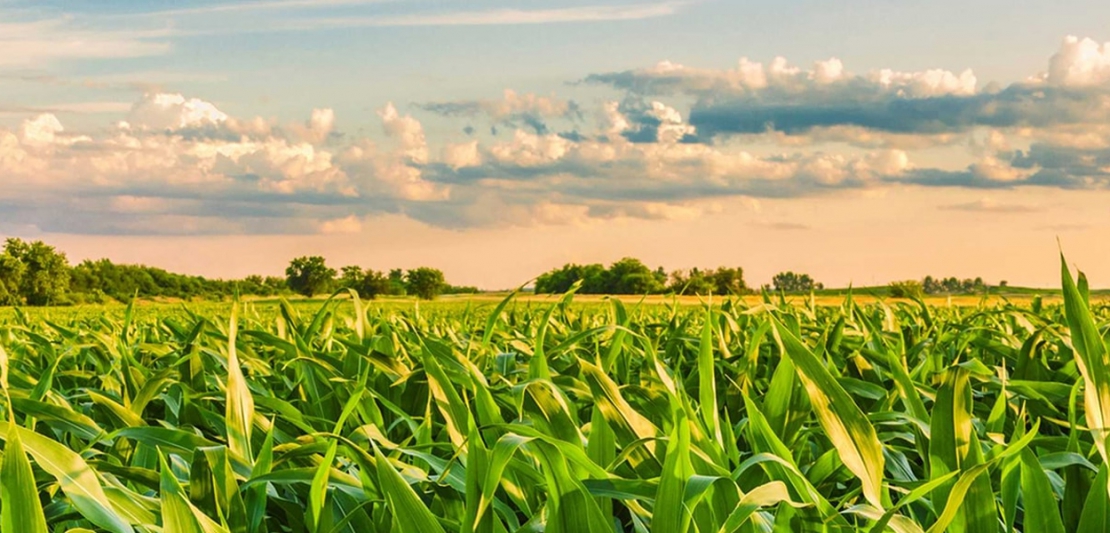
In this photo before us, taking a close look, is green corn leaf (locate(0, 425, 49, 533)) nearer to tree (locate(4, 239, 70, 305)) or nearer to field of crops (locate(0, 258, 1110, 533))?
field of crops (locate(0, 258, 1110, 533))

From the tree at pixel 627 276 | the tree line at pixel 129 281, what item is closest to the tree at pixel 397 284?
the tree line at pixel 129 281

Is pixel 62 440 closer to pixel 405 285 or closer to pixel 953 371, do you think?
pixel 953 371

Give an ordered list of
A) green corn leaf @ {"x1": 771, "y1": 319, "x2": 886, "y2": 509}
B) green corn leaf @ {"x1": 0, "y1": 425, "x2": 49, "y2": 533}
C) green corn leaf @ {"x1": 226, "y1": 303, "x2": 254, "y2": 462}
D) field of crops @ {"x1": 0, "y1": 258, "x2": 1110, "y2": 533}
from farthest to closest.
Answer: green corn leaf @ {"x1": 226, "y1": 303, "x2": 254, "y2": 462} < green corn leaf @ {"x1": 771, "y1": 319, "x2": 886, "y2": 509} < field of crops @ {"x1": 0, "y1": 258, "x2": 1110, "y2": 533} < green corn leaf @ {"x1": 0, "y1": 425, "x2": 49, "y2": 533}

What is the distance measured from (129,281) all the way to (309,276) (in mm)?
30888

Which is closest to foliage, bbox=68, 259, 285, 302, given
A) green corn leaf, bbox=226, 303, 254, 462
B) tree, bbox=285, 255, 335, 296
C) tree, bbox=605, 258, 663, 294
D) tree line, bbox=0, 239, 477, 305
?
tree line, bbox=0, 239, 477, 305

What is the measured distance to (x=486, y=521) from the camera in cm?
86

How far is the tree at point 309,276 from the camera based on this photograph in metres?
48.0

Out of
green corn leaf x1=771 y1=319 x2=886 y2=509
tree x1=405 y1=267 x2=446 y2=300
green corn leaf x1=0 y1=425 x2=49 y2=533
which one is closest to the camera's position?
green corn leaf x1=0 y1=425 x2=49 y2=533

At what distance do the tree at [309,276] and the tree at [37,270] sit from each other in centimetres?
1298

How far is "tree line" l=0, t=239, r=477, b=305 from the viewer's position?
49656 millimetres

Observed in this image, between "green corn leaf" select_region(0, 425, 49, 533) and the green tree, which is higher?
"green corn leaf" select_region(0, 425, 49, 533)

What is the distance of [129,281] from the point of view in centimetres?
7256

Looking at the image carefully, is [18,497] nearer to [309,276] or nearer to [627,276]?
[627,276]

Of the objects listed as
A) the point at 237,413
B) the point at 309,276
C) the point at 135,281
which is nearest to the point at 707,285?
the point at 237,413
